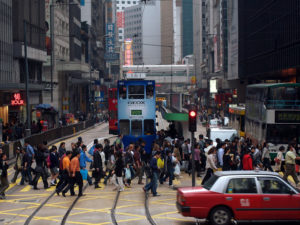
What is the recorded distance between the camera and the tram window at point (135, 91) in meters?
31.9

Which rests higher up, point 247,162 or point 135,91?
point 135,91

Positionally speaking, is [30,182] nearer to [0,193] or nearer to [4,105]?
[0,193]

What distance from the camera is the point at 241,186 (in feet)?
45.5

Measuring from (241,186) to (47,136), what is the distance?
1185 inches

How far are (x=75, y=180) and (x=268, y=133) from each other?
457 inches

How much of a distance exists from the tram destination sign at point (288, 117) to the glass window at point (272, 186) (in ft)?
45.1

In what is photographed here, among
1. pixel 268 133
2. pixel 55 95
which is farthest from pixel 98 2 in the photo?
pixel 268 133

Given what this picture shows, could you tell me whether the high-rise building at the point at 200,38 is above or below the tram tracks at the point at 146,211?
above

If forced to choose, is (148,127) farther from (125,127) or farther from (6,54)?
(6,54)

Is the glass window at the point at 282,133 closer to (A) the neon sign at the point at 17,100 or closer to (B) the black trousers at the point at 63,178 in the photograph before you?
(B) the black trousers at the point at 63,178

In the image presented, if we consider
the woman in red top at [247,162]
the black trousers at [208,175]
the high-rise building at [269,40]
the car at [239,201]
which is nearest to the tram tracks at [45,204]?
the car at [239,201]

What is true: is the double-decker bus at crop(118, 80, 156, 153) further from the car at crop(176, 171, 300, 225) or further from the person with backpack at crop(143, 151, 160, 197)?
the car at crop(176, 171, 300, 225)

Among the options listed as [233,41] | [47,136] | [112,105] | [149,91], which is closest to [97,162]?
[149,91]

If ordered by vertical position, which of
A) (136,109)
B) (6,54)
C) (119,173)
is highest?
(6,54)
